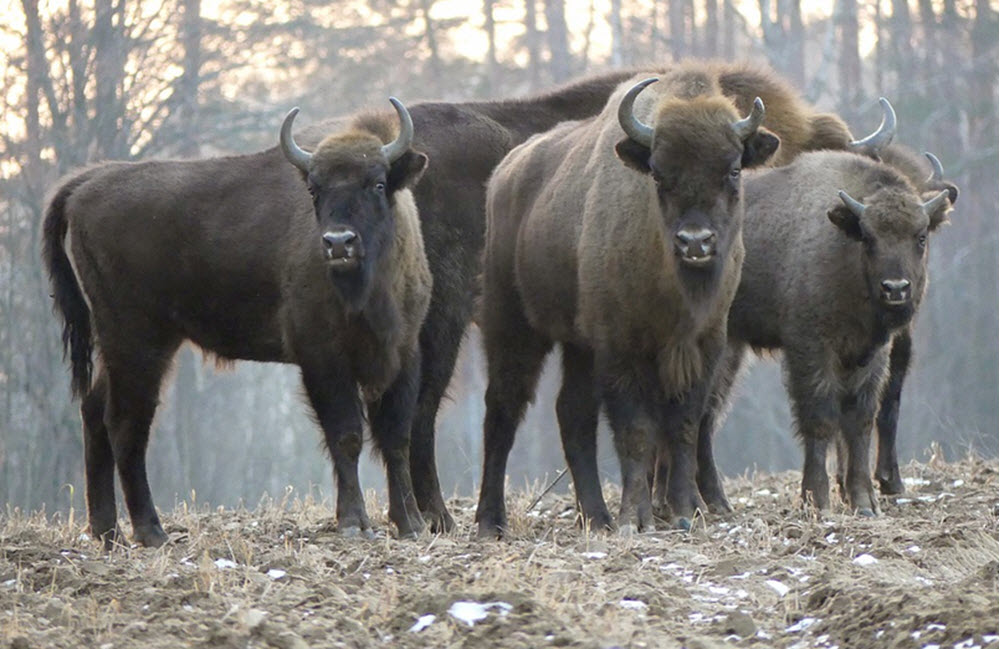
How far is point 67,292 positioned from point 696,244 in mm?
4187

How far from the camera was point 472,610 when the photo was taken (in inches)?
225

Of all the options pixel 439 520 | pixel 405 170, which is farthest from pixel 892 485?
pixel 405 170

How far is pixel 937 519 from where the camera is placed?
8.73 metres

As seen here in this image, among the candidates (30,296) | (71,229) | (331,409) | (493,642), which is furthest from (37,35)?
(493,642)

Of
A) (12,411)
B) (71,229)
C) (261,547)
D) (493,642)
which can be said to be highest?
(71,229)

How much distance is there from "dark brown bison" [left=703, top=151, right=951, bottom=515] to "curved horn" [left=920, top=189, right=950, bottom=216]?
1 centimetres

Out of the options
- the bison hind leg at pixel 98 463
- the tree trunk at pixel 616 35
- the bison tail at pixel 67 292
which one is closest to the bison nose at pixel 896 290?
the bison hind leg at pixel 98 463

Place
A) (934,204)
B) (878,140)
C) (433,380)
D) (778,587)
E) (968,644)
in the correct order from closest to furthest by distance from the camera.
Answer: (968,644) → (778,587) → (934,204) → (433,380) → (878,140)

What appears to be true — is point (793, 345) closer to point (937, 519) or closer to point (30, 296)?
point (937, 519)

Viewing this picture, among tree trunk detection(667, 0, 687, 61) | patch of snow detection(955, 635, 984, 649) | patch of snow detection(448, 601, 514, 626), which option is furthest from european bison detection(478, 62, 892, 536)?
tree trunk detection(667, 0, 687, 61)

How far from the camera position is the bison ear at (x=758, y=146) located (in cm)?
863

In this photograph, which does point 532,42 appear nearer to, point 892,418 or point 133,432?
point 892,418

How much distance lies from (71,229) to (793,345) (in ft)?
15.2

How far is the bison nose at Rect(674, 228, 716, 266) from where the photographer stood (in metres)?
8.15
